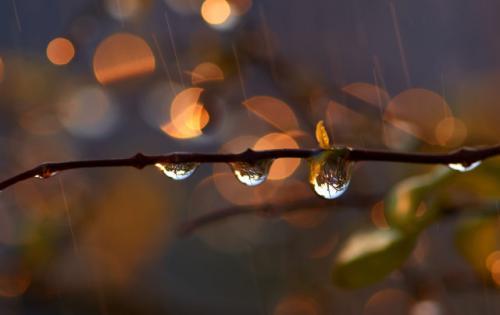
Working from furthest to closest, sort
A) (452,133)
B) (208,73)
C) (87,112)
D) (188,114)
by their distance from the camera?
(87,112) < (188,114) < (208,73) < (452,133)

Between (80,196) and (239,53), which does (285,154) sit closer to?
(239,53)

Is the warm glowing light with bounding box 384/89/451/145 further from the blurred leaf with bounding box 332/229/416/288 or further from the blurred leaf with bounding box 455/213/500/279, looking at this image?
the blurred leaf with bounding box 332/229/416/288

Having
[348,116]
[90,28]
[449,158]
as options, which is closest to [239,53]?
[348,116]

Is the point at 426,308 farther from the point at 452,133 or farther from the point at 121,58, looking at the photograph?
the point at 121,58

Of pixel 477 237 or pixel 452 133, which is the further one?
pixel 452 133

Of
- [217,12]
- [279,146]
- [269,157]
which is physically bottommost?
[269,157]

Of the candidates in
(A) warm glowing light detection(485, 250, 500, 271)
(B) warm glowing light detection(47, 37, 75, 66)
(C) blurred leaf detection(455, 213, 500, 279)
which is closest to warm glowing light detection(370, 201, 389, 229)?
(A) warm glowing light detection(485, 250, 500, 271)

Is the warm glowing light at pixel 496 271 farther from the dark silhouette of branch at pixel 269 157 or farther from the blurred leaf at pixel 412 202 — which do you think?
the dark silhouette of branch at pixel 269 157

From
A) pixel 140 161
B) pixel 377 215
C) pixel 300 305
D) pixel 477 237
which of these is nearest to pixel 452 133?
pixel 377 215
